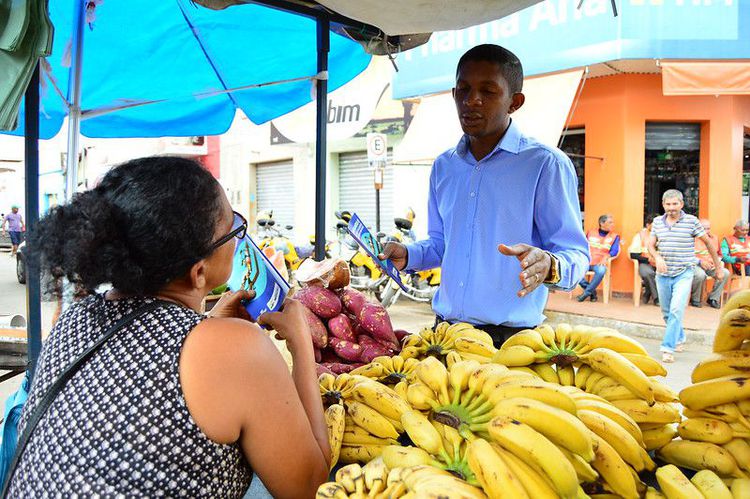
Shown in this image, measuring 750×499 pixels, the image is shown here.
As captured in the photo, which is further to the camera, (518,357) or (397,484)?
(518,357)

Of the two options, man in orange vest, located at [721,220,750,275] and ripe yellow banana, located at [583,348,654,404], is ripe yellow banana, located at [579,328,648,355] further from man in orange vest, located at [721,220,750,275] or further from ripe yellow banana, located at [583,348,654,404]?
man in orange vest, located at [721,220,750,275]

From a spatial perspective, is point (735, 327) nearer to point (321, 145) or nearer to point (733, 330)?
point (733, 330)

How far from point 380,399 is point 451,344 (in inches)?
22.7

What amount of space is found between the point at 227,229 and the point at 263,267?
0.20 m

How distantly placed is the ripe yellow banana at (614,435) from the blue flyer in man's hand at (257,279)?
0.84 meters

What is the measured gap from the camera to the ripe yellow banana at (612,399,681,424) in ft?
4.71

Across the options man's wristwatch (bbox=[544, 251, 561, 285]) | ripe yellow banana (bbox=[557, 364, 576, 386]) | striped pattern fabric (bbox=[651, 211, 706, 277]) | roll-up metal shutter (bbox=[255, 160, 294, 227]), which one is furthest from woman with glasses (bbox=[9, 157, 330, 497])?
roll-up metal shutter (bbox=[255, 160, 294, 227])

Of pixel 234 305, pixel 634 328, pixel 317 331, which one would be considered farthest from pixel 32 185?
pixel 634 328

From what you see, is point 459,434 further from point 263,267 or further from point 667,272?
point 667,272

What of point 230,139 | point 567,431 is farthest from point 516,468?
point 230,139

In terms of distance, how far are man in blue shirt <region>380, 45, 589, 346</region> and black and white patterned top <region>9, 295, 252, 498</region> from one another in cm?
137

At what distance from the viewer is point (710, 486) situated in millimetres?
1197

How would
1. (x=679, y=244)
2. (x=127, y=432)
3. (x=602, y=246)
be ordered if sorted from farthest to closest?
1. (x=602, y=246)
2. (x=679, y=244)
3. (x=127, y=432)

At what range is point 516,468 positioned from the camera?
1013mm
